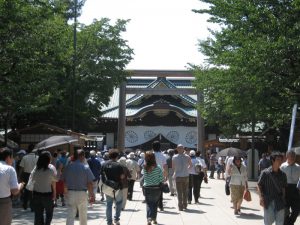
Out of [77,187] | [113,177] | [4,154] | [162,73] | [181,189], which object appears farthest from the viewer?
[162,73]

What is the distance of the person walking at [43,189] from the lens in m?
9.39

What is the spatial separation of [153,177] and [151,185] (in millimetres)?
179

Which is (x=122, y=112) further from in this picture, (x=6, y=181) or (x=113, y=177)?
(x=6, y=181)

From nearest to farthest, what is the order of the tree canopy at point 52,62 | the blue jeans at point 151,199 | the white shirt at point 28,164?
the blue jeans at point 151,199, the tree canopy at point 52,62, the white shirt at point 28,164

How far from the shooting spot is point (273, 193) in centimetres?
901

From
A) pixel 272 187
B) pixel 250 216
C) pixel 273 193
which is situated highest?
pixel 272 187

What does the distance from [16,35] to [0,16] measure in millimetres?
800

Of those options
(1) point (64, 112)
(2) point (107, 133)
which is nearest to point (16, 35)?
(1) point (64, 112)

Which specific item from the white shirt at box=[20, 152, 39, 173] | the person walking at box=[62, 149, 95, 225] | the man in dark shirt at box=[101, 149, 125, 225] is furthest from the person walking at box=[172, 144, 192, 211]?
the person walking at box=[62, 149, 95, 225]

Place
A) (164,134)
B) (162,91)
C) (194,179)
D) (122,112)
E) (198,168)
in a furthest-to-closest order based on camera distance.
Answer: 1. (164,134)
2. (162,91)
3. (122,112)
4. (198,168)
5. (194,179)

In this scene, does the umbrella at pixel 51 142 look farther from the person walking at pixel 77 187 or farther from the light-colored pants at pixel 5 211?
the light-colored pants at pixel 5 211

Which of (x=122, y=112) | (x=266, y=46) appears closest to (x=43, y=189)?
(x=266, y=46)

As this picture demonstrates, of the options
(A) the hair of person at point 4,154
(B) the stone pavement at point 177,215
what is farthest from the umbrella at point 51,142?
(A) the hair of person at point 4,154

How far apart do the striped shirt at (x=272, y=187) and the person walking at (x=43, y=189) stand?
378cm
